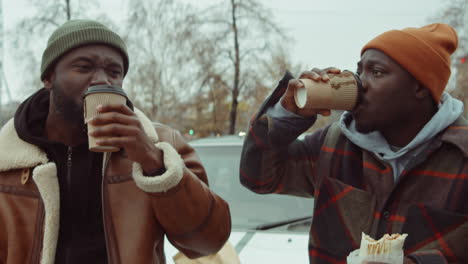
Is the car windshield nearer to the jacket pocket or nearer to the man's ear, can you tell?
the jacket pocket

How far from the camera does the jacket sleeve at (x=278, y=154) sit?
185 cm

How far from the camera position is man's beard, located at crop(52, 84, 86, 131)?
1898 millimetres

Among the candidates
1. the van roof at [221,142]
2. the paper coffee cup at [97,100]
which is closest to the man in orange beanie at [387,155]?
the paper coffee cup at [97,100]

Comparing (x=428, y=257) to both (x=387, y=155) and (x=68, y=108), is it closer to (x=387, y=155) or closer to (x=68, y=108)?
(x=387, y=155)

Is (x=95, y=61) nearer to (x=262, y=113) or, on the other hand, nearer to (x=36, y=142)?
(x=36, y=142)

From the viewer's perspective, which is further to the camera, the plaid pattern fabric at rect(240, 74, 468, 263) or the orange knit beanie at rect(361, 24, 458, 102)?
the orange knit beanie at rect(361, 24, 458, 102)

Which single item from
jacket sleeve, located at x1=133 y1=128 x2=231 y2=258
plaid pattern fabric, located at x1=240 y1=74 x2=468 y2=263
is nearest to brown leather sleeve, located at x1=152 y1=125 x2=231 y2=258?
jacket sleeve, located at x1=133 y1=128 x2=231 y2=258

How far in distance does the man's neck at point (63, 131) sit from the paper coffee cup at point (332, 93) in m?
0.92

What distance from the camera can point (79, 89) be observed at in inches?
73.5

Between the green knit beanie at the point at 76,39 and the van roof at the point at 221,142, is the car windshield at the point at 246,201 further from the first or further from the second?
the green knit beanie at the point at 76,39

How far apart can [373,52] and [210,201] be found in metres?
0.84

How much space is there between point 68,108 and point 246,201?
178cm

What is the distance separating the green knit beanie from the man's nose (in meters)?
0.13

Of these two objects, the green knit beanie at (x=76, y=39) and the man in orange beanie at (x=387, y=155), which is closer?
the man in orange beanie at (x=387, y=155)
